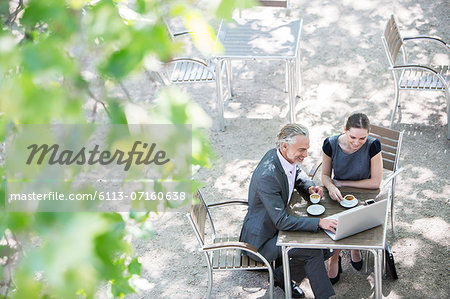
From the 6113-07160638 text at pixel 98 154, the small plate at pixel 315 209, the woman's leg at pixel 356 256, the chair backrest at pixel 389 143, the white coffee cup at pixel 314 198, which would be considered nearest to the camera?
the 6113-07160638 text at pixel 98 154

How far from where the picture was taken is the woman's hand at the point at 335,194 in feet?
14.4

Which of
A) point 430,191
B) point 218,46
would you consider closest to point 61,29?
point 218,46

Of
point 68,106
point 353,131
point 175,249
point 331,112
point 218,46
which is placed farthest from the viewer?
point 331,112

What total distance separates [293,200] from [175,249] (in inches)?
49.5

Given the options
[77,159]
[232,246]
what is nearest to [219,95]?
[232,246]

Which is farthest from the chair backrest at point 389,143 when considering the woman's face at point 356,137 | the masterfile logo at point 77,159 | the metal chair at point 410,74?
the masterfile logo at point 77,159

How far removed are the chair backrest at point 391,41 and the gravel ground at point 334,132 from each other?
0.79 metres

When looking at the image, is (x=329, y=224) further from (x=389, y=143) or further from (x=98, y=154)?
(x=98, y=154)

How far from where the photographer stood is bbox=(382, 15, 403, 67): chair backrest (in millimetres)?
6058

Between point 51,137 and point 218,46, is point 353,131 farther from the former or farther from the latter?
point 51,137

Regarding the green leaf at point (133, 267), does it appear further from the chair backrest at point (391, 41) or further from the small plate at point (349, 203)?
the chair backrest at point (391, 41)

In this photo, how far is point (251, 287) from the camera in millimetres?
4754

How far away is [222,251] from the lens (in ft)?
14.7

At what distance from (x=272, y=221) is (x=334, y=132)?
95.4 inches
